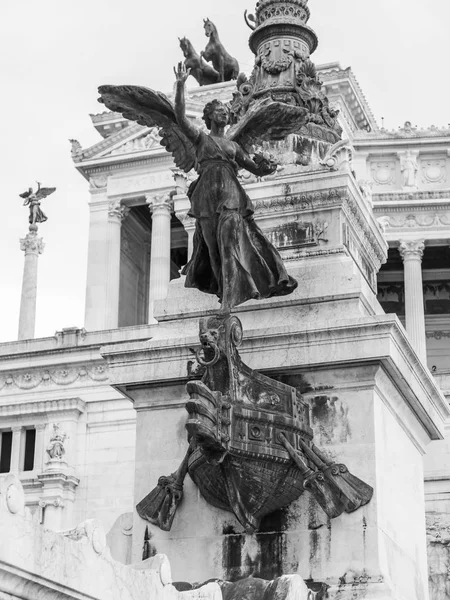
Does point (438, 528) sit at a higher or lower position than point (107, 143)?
lower

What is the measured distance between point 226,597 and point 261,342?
8.38 feet

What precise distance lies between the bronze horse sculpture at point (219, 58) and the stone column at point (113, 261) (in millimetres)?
9724

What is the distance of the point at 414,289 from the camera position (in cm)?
6838

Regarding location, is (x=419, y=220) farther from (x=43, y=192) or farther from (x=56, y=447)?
(x=56, y=447)

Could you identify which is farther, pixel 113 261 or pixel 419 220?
pixel 113 261

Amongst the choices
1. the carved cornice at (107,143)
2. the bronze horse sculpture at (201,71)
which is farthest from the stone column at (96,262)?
the bronze horse sculpture at (201,71)

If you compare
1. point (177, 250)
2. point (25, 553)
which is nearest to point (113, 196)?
point (177, 250)

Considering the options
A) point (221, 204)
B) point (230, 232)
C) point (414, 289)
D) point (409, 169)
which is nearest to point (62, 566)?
point (230, 232)

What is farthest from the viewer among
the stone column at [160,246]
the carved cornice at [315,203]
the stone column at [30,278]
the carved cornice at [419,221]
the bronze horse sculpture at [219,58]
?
the bronze horse sculpture at [219,58]

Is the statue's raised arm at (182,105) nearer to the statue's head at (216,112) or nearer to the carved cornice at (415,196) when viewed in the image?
the statue's head at (216,112)

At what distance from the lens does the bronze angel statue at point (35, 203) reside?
6625 cm

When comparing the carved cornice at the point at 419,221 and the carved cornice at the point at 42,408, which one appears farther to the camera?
the carved cornice at the point at 419,221

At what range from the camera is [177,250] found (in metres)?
77.1

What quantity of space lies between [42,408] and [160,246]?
113ft
